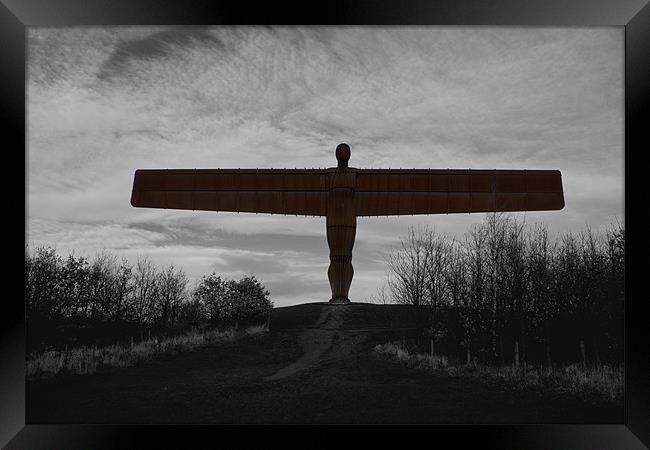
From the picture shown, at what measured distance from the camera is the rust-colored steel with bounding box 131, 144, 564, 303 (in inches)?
358

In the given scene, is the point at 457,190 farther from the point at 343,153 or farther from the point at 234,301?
the point at 234,301

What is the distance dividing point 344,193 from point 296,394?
12.1 ft

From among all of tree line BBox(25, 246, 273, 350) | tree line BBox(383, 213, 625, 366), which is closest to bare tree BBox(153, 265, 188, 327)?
tree line BBox(25, 246, 273, 350)

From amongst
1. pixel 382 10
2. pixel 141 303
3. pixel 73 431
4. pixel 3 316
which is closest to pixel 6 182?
pixel 3 316

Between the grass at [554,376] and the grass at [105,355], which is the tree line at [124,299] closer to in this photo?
the grass at [105,355]

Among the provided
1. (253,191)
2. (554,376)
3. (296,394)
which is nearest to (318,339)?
(296,394)

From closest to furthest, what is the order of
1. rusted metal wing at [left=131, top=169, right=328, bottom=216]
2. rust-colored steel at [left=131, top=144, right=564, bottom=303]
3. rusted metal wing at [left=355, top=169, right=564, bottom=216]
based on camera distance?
rust-colored steel at [left=131, top=144, right=564, bottom=303]
rusted metal wing at [left=355, top=169, right=564, bottom=216]
rusted metal wing at [left=131, top=169, right=328, bottom=216]

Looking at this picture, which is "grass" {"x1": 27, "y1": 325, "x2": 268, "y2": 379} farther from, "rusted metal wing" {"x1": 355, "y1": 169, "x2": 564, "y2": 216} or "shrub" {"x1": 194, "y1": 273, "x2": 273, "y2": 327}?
"rusted metal wing" {"x1": 355, "y1": 169, "x2": 564, "y2": 216}

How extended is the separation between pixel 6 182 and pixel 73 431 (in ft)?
11.2

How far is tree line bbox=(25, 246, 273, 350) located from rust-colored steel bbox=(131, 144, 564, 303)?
12.8 ft

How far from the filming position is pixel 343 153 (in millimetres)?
9039

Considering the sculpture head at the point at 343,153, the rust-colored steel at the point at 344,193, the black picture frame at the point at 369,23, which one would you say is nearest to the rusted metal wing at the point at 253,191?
the rust-colored steel at the point at 344,193

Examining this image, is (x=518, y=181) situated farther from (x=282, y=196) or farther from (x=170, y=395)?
(x=170, y=395)

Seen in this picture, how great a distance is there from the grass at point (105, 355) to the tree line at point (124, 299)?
0.86 m
